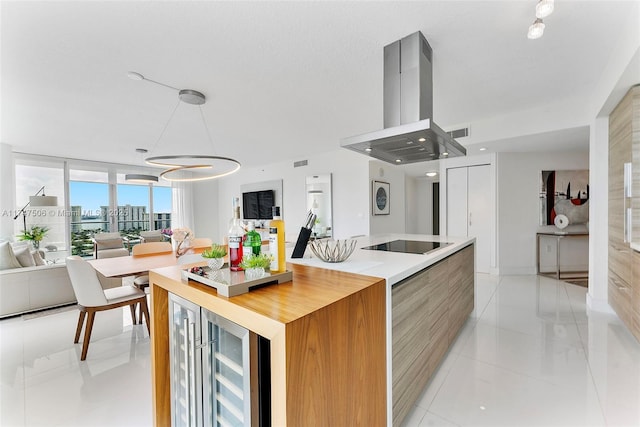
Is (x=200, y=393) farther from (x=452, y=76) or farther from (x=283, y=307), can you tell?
(x=452, y=76)

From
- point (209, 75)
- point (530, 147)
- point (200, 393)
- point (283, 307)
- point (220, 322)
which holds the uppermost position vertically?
point (209, 75)

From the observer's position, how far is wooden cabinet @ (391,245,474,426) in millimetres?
1358

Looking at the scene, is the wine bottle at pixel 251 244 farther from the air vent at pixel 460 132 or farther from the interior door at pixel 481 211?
the interior door at pixel 481 211

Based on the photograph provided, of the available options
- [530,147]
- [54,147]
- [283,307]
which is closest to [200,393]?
[283,307]

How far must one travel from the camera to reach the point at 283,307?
89 centimetres

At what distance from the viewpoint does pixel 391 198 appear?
6176 millimetres

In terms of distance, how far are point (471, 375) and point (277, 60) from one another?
9.29 ft

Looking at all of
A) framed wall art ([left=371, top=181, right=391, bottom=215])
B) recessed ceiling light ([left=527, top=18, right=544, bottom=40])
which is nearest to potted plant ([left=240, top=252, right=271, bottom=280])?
recessed ceiling light ([left=527, top=18, right=544, bottom=40])

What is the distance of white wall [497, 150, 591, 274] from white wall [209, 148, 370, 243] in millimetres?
2332

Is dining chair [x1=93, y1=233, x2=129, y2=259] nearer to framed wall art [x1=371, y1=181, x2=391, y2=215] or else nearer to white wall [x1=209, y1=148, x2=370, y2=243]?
white wall [x1=209, y1=148, x2=370, y2=243]

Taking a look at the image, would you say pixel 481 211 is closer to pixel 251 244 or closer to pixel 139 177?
pixel 251 244

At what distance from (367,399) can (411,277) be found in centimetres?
64

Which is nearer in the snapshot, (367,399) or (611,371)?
(367,399)

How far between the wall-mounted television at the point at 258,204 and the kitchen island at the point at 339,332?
5.52 m
